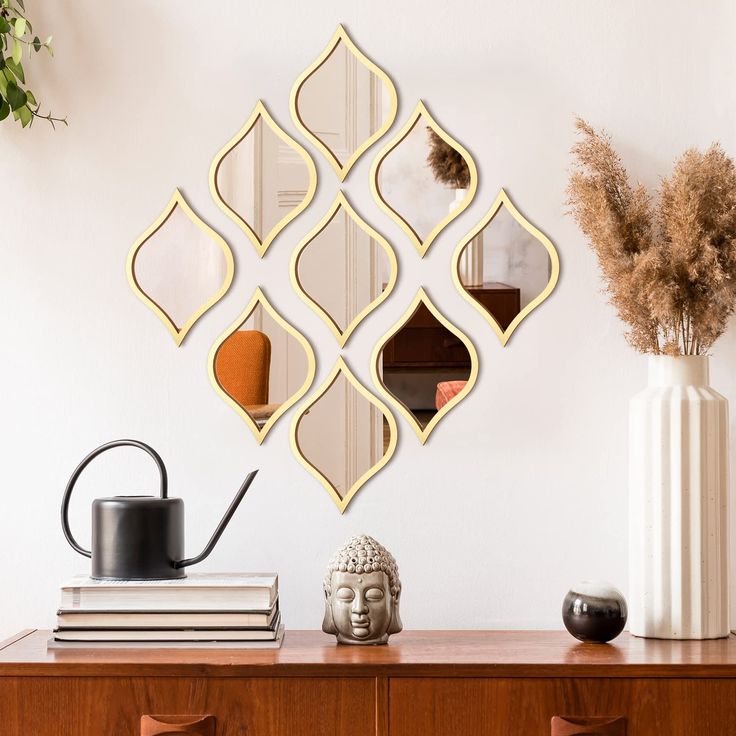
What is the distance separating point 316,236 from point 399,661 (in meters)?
0.83

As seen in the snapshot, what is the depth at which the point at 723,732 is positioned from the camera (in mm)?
1591

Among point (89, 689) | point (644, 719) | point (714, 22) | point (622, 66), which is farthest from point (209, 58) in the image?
point (644, 719)

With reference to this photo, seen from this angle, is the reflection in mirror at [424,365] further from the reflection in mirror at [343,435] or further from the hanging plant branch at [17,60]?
the hanging plant branch at [17,60]

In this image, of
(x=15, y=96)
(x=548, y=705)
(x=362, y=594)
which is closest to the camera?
(x=548, y=705)

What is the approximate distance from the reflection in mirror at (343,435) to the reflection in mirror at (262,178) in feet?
1.02

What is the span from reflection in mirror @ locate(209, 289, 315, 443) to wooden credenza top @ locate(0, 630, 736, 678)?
48 centimetres

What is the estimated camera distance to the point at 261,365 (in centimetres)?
199

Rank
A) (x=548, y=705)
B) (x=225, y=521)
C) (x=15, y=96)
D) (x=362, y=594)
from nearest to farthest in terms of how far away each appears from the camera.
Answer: (x=548, y=705), (x=362, y=594), (x=225, y=521), (x=15, y=96)

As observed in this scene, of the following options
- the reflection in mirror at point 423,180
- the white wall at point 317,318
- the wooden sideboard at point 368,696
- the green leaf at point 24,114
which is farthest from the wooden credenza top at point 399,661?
the green leaf at point 24,114

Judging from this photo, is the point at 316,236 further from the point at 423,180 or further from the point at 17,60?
the point at 17,60

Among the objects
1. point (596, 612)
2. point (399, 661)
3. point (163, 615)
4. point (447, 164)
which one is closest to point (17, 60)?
point (447, 164)

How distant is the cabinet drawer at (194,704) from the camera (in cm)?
161

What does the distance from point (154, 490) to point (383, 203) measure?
2.38 feet

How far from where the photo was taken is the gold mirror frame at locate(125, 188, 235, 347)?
1.99m
